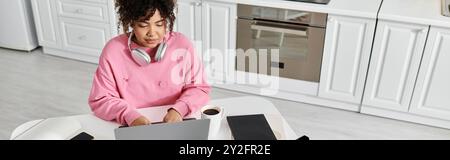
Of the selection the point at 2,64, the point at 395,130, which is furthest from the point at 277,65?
the point at 2,64

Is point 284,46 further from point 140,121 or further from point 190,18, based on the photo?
point 140,121

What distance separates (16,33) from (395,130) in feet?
9.06

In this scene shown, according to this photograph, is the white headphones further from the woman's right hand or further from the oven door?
the oven door

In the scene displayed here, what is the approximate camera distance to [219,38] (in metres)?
2.68

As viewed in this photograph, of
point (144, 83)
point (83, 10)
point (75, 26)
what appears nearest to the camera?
point (144, 83)

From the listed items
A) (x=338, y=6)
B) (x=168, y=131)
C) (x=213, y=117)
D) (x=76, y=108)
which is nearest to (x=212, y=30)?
(x=338, y=6)

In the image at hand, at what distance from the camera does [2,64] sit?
3.20 metres

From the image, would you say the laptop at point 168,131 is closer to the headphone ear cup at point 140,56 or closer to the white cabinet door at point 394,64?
the headphone ear cup at point 140,56

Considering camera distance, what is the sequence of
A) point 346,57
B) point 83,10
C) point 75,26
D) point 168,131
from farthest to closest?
point 75,26
point 83,10
point 346,57
point 168,131

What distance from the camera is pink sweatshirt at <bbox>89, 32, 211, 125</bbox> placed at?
136 cm

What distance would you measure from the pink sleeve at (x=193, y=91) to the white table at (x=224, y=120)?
0.03 m

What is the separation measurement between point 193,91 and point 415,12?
143cm

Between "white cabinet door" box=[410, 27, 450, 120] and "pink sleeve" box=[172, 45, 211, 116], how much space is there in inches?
53.9
